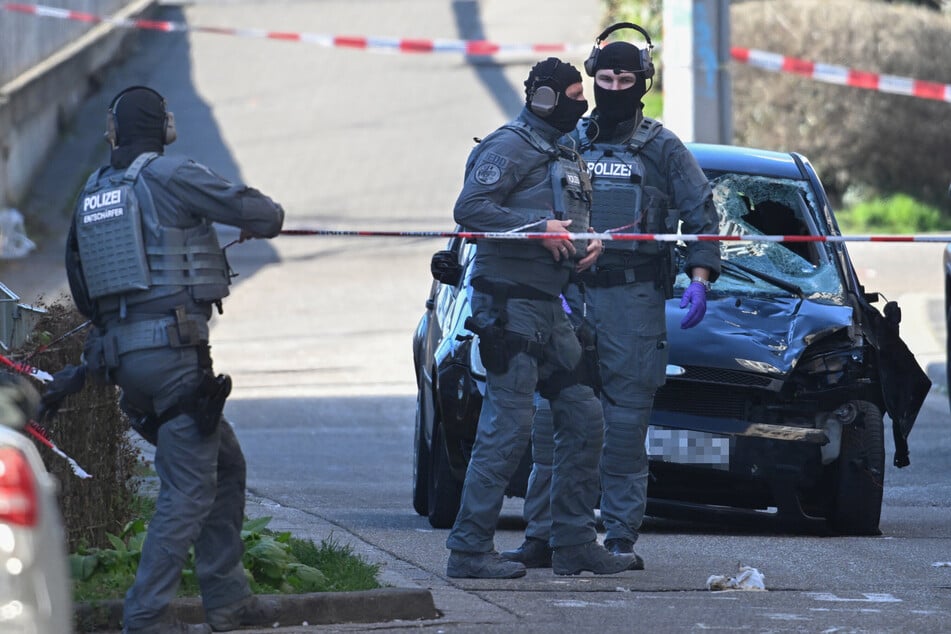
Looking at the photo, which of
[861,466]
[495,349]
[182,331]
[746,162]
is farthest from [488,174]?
[746,162]

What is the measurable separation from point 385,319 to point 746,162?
356 inches

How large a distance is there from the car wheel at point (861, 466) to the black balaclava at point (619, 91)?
1.61 m

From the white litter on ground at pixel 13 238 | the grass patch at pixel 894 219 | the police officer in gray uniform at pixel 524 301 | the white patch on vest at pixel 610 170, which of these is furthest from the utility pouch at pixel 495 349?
the grass patch at pixel 894 219

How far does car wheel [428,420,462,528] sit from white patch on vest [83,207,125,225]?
2883 mm

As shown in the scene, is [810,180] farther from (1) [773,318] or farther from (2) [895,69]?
(2) [895,69]

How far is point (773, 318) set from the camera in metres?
8.14

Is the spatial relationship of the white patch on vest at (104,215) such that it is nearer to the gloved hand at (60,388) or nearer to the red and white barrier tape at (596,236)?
the gloved hand at (60,388)

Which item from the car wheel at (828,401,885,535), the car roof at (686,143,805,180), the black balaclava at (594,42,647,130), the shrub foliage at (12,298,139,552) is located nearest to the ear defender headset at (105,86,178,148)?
the shrub foliage at (12,298,139,552)

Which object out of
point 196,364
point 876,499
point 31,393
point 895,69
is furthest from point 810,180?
point 895,69

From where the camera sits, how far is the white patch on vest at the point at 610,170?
7371 millimetres

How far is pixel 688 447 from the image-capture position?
→ 7.82m

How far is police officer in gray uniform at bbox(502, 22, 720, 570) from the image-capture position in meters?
7.18

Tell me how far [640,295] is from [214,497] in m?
2.27

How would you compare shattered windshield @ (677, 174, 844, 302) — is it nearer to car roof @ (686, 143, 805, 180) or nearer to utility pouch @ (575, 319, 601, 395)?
car roof @ (686, 143, 805, 180)
